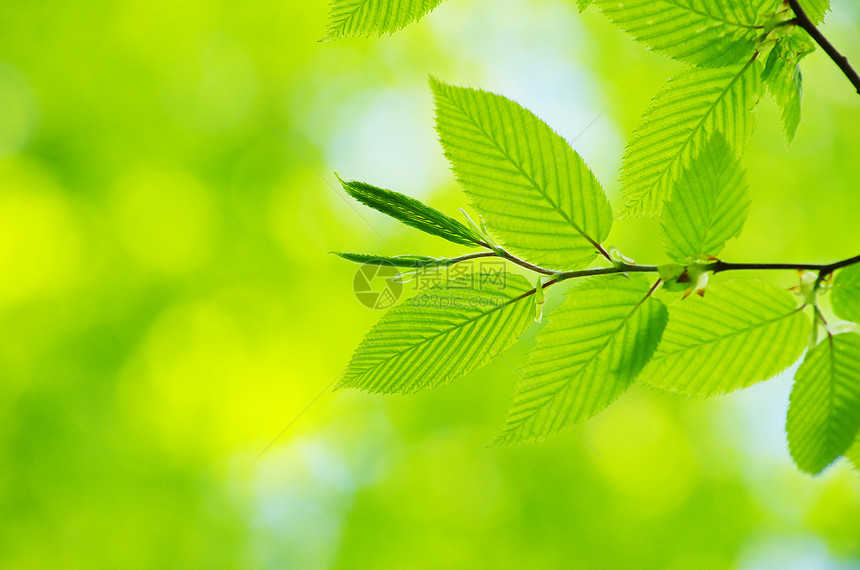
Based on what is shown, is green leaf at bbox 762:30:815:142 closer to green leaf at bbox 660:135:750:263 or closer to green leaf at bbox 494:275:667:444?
green leaf at bbox 660:135:750:263

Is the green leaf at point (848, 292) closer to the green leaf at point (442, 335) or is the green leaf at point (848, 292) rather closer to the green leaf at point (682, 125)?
the green leaf at point (682, 125)

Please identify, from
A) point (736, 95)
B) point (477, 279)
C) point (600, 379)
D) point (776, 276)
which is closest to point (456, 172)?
point (477, 279)

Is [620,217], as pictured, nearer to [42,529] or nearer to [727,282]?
[727,282]

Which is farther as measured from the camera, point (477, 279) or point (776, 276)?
point (776, 276)

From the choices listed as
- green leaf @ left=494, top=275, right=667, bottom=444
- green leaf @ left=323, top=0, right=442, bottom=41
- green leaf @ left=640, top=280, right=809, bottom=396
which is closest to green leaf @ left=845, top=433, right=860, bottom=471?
green leaf @ left=640, top=280, right=809, bottom=396

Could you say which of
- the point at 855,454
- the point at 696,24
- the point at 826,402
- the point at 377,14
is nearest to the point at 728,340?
the point at 826,402

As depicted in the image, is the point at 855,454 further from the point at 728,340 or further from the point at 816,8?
the point at 816,8
